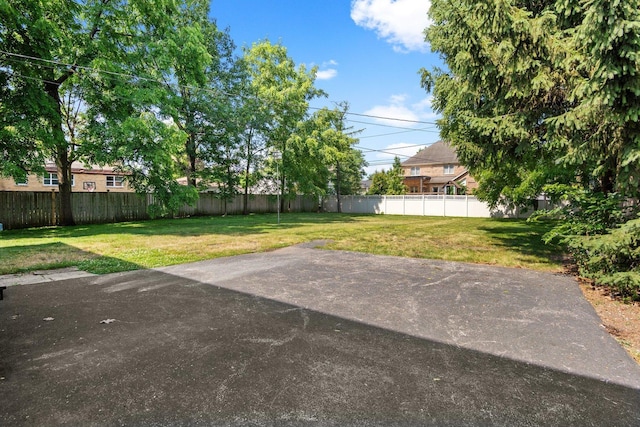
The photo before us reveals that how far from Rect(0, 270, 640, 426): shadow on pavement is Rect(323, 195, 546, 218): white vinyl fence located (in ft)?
69.4

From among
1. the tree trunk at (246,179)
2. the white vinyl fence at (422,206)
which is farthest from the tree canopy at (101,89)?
the white vinyl fence at (422,206)

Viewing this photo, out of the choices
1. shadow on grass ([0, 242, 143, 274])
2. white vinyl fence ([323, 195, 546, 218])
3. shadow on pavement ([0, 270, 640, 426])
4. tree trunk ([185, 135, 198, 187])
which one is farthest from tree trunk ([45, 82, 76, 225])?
white vinyl fence ([323, 195, 546, 218])

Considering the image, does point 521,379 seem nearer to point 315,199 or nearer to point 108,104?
point 108,104

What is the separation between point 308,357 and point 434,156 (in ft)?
128

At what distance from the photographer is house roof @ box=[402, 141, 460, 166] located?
1470 inches

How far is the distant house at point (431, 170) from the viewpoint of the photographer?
119 ft

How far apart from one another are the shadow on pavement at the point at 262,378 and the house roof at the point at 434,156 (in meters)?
37.2

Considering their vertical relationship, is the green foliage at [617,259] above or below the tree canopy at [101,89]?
below

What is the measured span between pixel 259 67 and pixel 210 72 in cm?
437

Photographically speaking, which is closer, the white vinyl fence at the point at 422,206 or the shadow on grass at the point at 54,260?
the shadow on grass at the point at 54,260

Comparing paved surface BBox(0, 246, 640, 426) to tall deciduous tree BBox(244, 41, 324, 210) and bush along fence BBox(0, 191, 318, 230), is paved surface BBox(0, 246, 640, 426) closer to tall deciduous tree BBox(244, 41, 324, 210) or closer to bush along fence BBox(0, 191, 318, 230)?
bush along fence BBox(0, 191, 318, 230)

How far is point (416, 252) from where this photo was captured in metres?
8.19

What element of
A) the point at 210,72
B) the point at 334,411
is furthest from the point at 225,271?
the point at 210,72

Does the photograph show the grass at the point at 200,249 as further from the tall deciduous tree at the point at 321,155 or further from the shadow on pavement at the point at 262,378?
the tall deciduous tree at the point at 321,155
